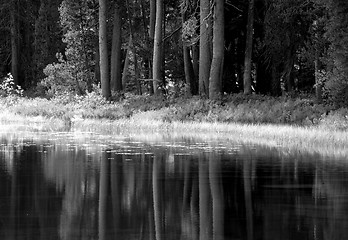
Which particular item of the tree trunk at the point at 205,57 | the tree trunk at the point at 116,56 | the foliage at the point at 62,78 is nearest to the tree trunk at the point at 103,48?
the tree trunk at the point at 116,56

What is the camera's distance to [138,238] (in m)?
9.27

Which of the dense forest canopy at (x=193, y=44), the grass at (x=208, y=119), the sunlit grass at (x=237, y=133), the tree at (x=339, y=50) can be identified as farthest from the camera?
the dense forest canopy at (x=193, y=44)

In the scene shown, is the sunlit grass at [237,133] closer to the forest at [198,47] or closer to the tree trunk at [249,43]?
the forest at [198,47]

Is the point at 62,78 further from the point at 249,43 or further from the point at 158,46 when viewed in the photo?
the point at 249,43

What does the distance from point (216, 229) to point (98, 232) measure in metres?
1.49

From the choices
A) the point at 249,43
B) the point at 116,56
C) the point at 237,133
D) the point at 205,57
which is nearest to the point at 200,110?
the point at 205,57

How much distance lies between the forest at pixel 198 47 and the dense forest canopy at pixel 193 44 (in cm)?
6

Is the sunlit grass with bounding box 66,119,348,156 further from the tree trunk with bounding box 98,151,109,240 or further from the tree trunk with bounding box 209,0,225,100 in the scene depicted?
the tree trunk with bounding box 98,151,109,240

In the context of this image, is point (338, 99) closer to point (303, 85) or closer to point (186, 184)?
point (186, 184)

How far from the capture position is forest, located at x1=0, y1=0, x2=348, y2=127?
33438 millimetres

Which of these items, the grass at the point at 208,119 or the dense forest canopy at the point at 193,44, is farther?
the dense forest canopy at the point at 193,44

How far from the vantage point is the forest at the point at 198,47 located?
33438 mm

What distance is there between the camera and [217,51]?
35.1 meters

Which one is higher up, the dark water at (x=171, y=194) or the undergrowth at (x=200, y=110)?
the undergrowth at (x=200, y=110)
